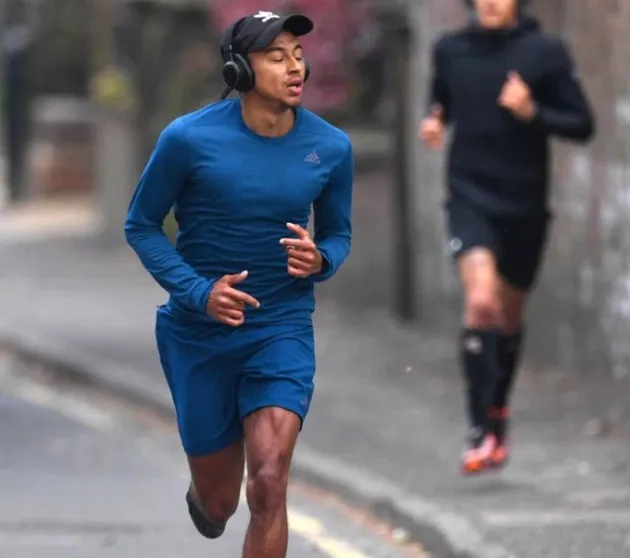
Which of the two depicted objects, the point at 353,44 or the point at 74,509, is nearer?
the point at 74,509

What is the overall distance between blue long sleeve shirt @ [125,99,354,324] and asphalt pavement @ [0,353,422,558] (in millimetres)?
1998

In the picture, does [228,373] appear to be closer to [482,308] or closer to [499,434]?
[482,308]

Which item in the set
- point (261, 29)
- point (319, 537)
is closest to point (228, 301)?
point (261, 29)

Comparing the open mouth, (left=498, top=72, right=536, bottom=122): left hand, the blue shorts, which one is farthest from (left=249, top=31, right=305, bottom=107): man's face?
(left=498, top=72, right=536, bottom=122): left hand

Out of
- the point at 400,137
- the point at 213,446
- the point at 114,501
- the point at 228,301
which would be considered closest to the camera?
the point at 228,301

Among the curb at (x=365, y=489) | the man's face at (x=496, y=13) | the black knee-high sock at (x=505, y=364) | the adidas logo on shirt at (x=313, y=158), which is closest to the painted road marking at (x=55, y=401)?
the curb at (x=365, y=489)

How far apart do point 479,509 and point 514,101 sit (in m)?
1.66

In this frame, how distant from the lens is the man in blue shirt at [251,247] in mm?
5625

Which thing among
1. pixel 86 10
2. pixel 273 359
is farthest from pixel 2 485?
pixel 86 10

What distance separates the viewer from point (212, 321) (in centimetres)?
579

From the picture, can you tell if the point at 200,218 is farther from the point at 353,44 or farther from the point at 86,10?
the point at 86,10

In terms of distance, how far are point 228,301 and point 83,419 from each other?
5.85 metres

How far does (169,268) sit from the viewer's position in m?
5.69

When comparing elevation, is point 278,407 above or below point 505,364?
above
